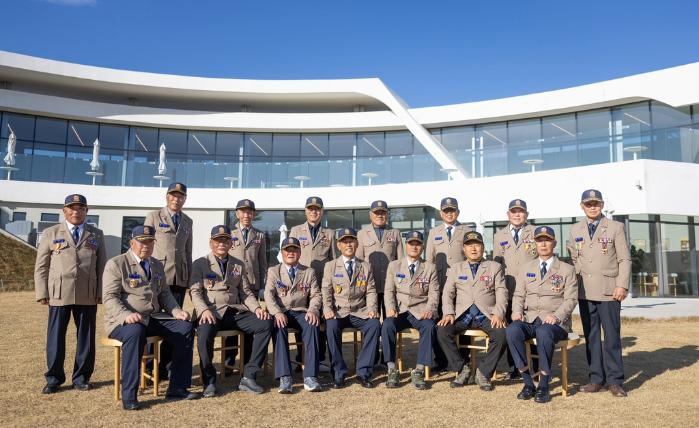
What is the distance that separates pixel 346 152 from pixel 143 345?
1798 centimetres

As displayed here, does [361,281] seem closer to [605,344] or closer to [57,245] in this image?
[605,344]

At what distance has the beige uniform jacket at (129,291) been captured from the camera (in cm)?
485

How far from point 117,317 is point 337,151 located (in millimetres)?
17980

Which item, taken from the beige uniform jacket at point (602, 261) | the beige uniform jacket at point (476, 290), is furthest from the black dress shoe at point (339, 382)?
the beige uniform jacket at point (602, 261)

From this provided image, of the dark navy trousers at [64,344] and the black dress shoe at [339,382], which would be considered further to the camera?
the black dress shoe at [339,382]

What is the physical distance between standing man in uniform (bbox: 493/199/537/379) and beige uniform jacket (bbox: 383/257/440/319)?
31.4 inches

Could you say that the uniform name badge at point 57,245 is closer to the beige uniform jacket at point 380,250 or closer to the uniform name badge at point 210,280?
the uniform name badge at point 210,280

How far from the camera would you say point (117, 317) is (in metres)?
4.81

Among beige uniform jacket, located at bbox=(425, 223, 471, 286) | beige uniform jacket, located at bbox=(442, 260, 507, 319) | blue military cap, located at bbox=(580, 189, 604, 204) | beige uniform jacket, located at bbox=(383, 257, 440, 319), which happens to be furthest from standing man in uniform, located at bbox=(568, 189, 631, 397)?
beige uniform jacket, located at bbox=(383, 257, 440, 319)

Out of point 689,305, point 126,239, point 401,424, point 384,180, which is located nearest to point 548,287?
point 401,424

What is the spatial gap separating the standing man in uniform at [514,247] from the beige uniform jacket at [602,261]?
58 cm

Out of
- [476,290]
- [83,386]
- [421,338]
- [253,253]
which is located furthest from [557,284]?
[83,386]

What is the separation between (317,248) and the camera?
22.0 ft

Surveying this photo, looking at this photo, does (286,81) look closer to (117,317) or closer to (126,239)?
(126,239)
